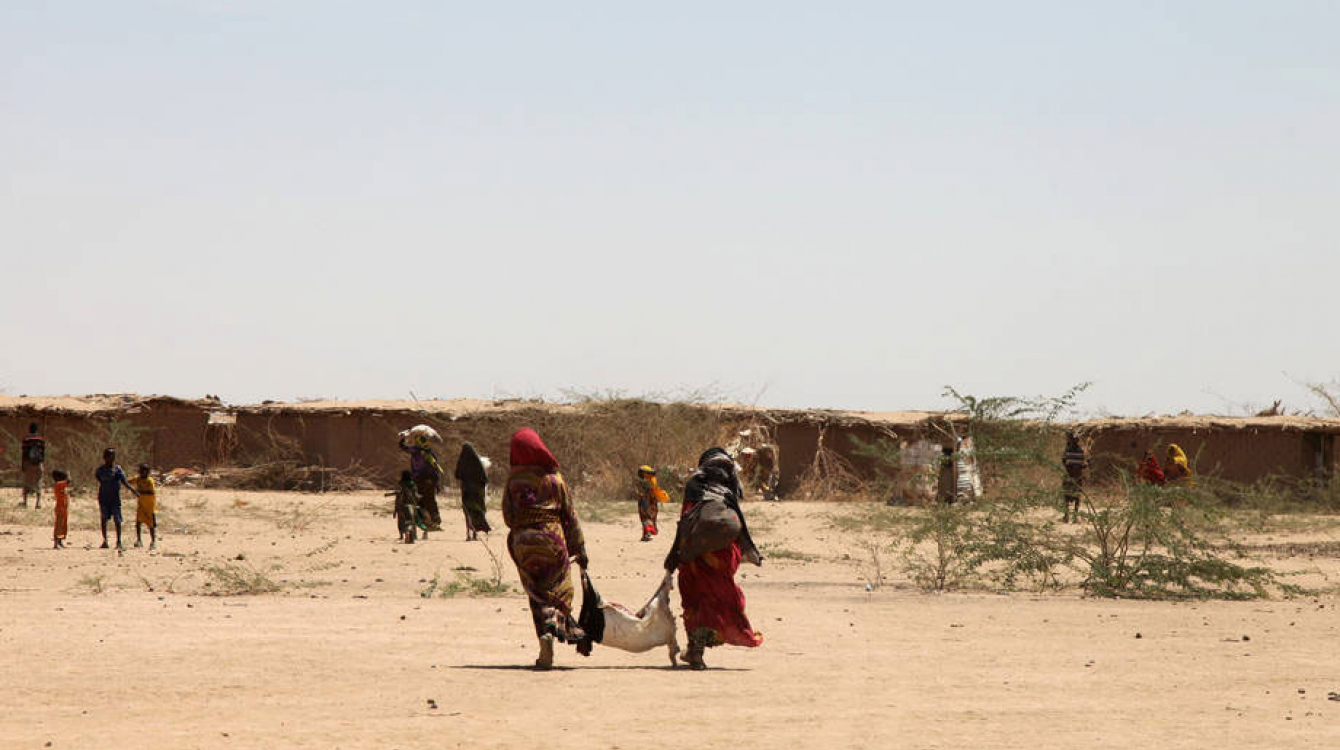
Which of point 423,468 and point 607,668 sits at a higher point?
point 423,468

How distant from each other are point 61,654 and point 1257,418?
29.3m

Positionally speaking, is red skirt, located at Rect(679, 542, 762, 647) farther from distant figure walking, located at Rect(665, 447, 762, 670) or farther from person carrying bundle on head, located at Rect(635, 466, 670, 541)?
person carrying bundle on head, located at Rect(635, 466, 670, 541)

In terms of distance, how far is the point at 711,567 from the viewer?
33.3 feet

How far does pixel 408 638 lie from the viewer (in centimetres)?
1120

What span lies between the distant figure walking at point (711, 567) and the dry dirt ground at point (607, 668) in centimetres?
24

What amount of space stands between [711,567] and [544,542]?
114 centimetres

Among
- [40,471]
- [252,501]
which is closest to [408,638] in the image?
[40,471]

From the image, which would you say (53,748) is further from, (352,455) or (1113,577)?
(352,455)

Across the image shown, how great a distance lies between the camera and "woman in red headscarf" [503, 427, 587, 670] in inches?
382

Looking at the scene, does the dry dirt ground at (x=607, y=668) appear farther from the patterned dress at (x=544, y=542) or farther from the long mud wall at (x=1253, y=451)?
the long mud wall at (x=1253, y=451)

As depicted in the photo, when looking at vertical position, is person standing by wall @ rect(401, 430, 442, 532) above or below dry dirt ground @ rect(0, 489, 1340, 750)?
above

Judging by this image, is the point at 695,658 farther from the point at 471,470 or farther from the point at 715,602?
the point at 471,470

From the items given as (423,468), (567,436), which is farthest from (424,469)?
(567,436)

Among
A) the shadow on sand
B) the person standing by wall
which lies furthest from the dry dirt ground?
the person standing by wall
